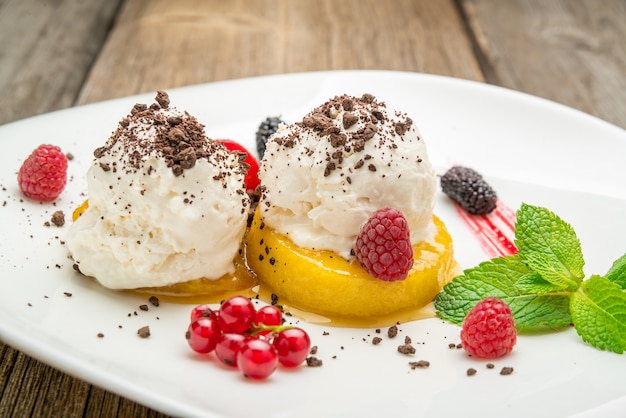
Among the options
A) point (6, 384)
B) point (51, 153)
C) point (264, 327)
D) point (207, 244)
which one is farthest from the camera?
point (51, 153)

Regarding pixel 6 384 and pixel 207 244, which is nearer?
pixel 6 384

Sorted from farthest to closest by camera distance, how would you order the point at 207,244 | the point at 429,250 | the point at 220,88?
1. the point at 220,88
2. the point at 429,250
3. the point at 207,244

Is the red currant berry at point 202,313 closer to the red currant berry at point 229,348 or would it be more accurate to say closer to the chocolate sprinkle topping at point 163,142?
the red currant berry at point 229,348

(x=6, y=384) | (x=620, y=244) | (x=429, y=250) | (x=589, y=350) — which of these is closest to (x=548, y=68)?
(x=620, y=244)

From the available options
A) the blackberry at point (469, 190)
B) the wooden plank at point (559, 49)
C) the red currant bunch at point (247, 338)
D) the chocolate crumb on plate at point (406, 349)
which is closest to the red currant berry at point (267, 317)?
the red currant bunch at point (247, 338)

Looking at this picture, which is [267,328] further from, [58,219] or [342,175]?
[58,219]

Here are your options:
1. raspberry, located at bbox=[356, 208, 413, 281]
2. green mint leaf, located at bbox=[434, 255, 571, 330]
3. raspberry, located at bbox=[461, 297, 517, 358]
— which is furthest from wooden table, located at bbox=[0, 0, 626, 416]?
raspberry, located at bbox=[461, 297, 517, 358]

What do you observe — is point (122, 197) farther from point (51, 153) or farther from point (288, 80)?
point (288, 80)
